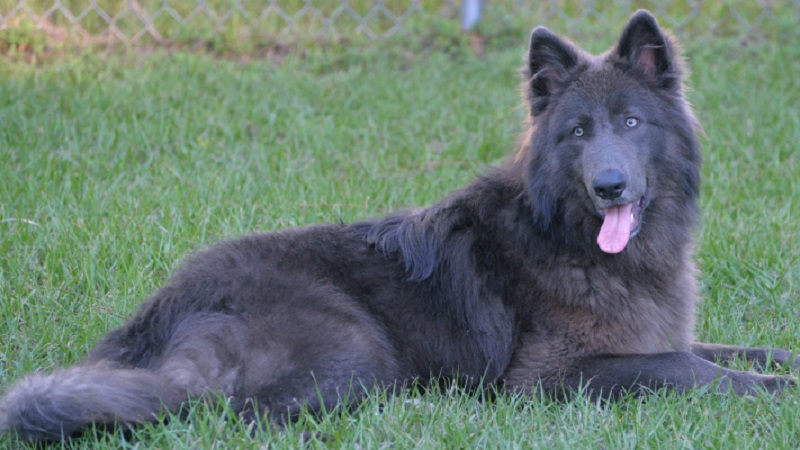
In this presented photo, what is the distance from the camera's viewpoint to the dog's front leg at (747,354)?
4.59 meters

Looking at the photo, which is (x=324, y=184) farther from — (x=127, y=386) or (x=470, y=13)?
(x=470, y=13)

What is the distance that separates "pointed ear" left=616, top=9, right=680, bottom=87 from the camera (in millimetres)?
4449

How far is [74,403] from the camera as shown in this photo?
11.6ft

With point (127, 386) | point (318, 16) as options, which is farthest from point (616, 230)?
point (318, 16)

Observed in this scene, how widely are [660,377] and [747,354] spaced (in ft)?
2.60

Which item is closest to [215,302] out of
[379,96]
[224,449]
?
[224,449]

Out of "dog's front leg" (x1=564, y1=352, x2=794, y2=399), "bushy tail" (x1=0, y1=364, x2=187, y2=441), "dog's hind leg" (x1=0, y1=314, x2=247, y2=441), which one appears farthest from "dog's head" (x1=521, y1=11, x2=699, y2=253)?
"bushy tail" (x1=0, y1=364, x2=187, y2=441)

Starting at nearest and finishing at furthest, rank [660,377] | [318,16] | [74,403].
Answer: [74,403] < [660,377] < [318,16]

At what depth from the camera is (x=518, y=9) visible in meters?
10.7

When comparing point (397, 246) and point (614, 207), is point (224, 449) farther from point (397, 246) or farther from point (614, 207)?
point (614, 207)

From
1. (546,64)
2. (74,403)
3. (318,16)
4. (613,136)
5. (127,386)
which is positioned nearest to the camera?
(74,403)

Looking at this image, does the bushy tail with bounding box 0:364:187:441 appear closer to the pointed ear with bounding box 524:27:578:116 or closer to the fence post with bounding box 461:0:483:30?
the pointed ear with bounding box 524:27:578:116

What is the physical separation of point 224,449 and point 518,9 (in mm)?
7991

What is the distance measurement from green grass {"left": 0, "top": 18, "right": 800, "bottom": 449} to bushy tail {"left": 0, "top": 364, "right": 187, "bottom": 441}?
0.42ft
